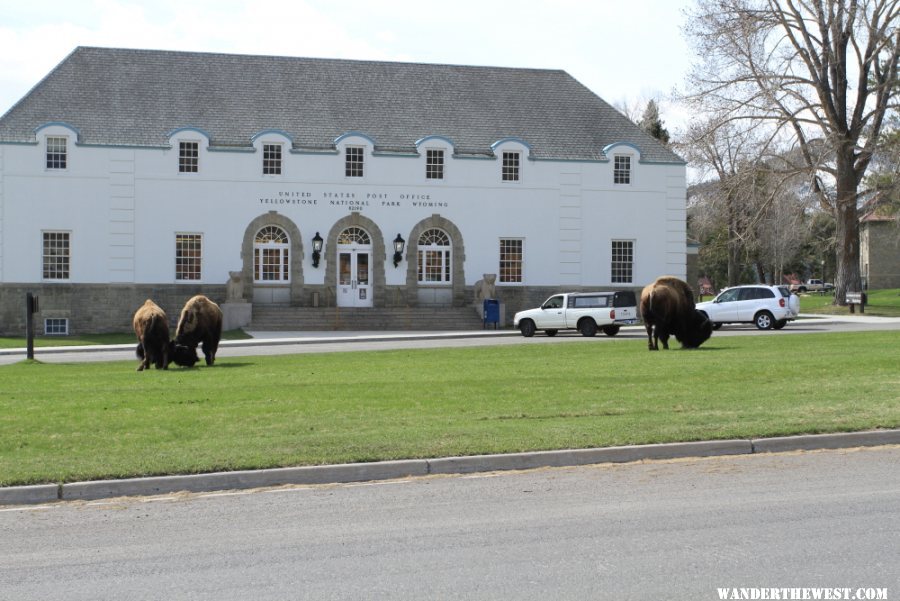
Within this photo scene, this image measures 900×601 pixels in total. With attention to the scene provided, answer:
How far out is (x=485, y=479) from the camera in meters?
10.5

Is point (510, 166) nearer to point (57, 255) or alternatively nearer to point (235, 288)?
Answer: point (235, 288)

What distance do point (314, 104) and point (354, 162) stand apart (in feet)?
12.5

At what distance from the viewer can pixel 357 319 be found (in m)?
42.2

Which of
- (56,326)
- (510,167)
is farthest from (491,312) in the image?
(56,326)

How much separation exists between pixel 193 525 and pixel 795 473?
233 inches

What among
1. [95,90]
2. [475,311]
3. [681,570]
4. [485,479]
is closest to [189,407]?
[485,479]

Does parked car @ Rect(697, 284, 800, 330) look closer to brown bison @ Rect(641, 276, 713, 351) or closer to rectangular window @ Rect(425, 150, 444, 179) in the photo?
brown bison @ Rect(641, 276, 713, 351)

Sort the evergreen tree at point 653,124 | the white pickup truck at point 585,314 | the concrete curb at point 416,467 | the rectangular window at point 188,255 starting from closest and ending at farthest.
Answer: the concrete curb at point 416,467 < the white pickup truck at point 585,314 < the rectangular window at point 188,255 < the evergreen tree at point 653,124

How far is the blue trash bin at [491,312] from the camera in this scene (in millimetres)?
42250

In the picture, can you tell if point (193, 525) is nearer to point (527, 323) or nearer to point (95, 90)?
point (527, 323)

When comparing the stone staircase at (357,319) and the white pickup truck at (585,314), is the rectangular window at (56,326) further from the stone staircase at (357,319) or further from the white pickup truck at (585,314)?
the white pickup truck at (585,314)

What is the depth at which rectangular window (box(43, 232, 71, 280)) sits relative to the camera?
41844mm

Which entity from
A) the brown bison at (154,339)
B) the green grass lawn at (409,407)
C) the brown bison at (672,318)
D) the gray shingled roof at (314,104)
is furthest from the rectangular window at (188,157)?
the brown bison at (672,318)

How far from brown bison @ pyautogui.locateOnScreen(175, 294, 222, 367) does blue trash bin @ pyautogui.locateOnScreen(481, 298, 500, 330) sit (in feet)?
60.1
